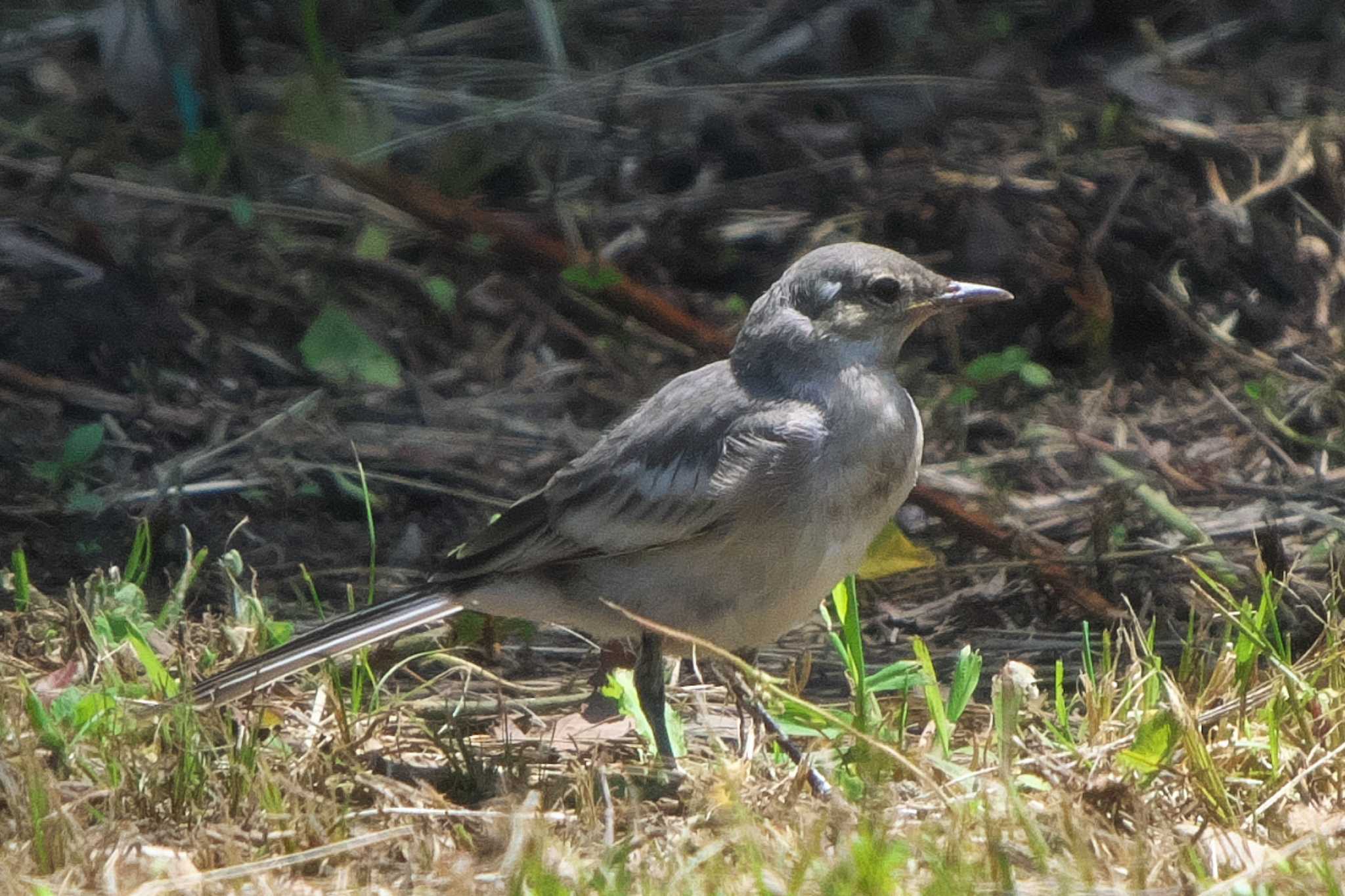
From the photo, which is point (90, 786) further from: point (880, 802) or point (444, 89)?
point (444, 89)

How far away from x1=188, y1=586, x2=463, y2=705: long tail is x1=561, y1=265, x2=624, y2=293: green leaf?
7.11 ft

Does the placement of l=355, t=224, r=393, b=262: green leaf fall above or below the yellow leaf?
above

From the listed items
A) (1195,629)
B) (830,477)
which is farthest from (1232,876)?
(1195,629)

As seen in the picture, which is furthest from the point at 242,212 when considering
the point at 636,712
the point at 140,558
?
the point at 636,712

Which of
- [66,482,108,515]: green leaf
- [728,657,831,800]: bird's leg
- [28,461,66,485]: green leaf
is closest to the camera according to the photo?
[728,657,831,800]: bird's leg

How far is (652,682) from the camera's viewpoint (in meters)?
4.18

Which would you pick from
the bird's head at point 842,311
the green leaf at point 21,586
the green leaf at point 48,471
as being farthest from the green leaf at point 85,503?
the bird's head at point 842,311

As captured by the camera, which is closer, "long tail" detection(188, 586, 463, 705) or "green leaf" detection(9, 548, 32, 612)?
"long tail" detection(188, 586, 463, 705)

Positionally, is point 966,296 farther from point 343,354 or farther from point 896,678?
point 343,354

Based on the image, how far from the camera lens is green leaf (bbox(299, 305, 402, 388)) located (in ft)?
20.0

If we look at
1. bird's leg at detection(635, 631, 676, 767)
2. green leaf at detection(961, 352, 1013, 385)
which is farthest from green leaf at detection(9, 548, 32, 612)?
green leaf at detection(961, 352, 1013, 385)

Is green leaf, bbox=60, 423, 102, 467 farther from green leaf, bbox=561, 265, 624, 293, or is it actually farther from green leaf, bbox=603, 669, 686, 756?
green leaf, bbox=603, 669, 686, 756

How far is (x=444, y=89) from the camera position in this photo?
742 cm

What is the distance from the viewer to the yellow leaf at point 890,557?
4.96 m
